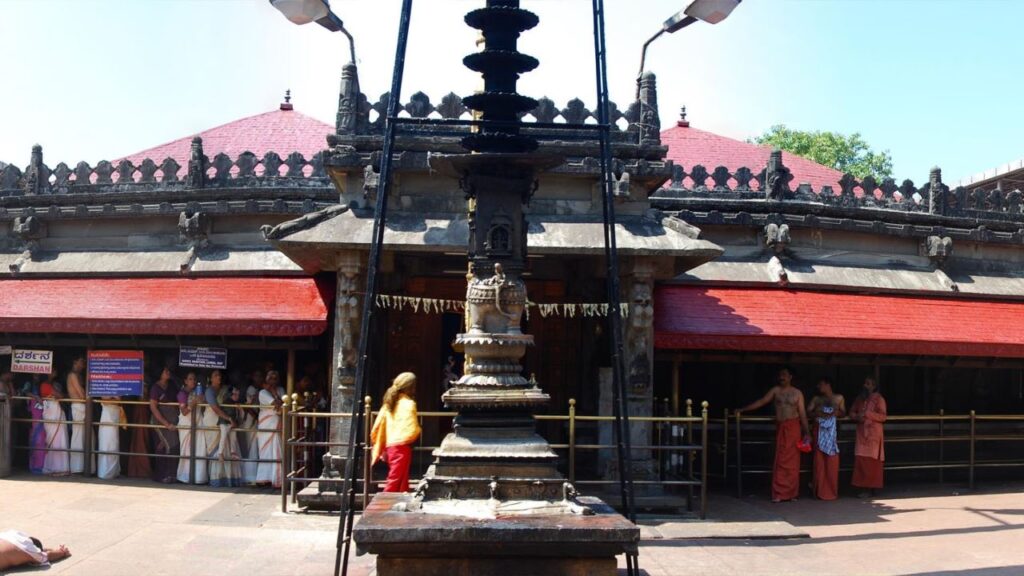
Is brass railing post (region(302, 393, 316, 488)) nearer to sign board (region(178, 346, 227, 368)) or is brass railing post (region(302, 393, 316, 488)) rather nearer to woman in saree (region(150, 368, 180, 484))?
sign board (region(178, 346, 227, 368))

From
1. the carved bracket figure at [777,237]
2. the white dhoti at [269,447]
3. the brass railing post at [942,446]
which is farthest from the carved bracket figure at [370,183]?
the brass railing post at [942,446]

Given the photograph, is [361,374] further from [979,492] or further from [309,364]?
[979,492]

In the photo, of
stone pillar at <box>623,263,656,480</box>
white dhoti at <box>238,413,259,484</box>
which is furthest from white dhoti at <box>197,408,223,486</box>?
stone pillar at <box>623,263,656,480</box>

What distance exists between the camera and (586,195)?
478 inches

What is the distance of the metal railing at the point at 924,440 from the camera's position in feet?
44.4

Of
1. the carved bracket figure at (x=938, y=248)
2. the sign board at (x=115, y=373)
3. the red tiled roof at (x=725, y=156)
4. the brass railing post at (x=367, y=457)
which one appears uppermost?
the red tiled roof at (x=725, y=156)

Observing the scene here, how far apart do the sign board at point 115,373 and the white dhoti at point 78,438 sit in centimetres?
30

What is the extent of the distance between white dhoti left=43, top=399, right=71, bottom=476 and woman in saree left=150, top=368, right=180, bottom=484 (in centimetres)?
127

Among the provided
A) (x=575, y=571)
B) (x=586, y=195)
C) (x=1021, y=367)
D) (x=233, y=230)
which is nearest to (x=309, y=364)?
(x=233, y=230)

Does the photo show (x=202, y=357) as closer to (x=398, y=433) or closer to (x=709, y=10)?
(x=398, y=433)

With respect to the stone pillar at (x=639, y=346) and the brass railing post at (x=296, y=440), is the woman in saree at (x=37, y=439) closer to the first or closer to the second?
the brass railing post at (x=296, y=440)

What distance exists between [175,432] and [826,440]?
969 centimetres

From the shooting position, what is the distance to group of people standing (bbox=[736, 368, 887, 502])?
1266 cm

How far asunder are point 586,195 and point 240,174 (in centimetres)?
698
